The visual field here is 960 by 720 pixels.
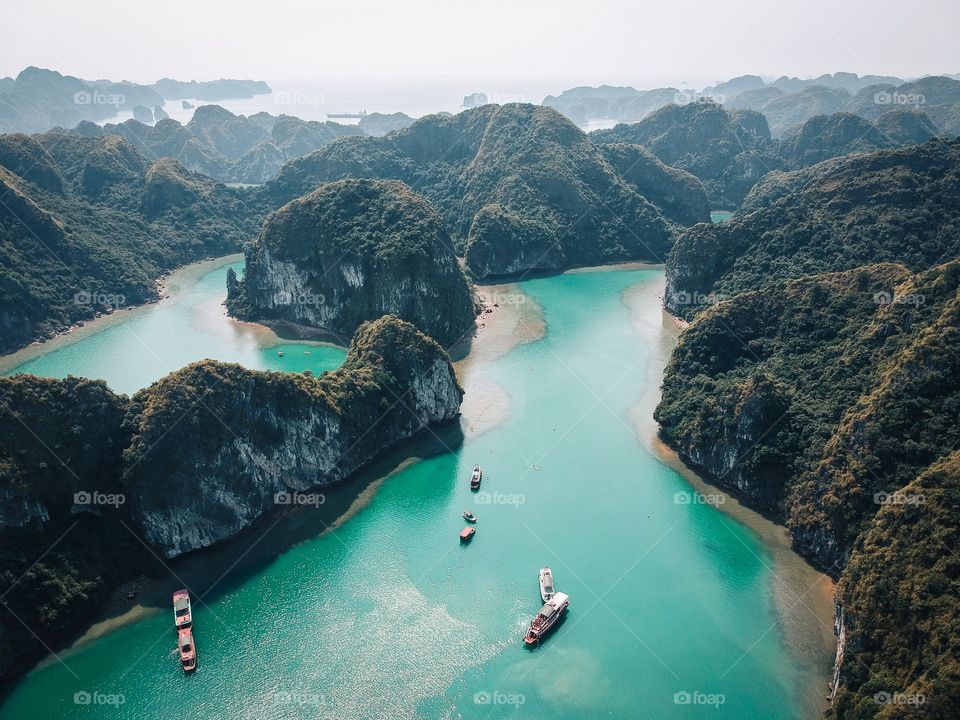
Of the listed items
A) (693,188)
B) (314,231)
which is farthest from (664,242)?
(314,231)

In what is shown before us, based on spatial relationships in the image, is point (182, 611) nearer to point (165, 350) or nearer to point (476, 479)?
point (476, 479)

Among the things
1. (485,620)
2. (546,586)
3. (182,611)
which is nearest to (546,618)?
(546,586)

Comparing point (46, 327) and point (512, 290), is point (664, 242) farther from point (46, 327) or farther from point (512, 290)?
point (46, 327)

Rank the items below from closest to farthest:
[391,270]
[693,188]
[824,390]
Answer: [824,390], [391,270], [693,188]

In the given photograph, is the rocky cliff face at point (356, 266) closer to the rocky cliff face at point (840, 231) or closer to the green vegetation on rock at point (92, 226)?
the green vegetation on rock at point (92, 226)

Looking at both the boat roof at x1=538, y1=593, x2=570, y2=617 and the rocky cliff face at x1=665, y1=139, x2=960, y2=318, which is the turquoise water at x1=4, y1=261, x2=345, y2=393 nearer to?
the boat roof at x1=538, y1=593, x2=570, y2=617

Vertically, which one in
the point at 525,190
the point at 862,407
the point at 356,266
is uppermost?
the point at 525,190

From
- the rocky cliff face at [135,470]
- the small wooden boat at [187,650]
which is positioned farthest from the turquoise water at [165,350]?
the small wooden boat at [187,650]
